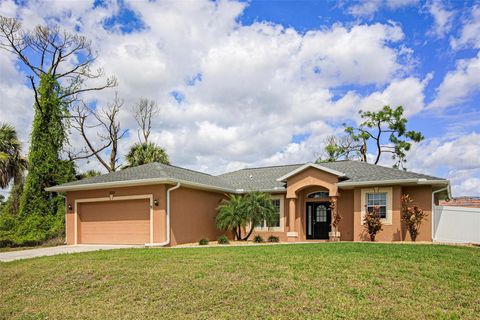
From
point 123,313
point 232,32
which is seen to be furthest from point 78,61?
point 123,313

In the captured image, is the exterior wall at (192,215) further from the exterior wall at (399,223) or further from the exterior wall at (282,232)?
the exterior wall at (399,223)

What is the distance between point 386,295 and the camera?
6828mm

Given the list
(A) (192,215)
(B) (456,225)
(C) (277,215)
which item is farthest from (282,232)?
(B) (456,225)

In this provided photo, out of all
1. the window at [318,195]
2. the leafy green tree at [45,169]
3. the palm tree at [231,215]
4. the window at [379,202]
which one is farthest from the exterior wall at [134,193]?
the window at [379,202]

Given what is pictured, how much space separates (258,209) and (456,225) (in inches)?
331

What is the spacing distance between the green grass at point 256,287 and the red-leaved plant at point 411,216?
530 centimetres

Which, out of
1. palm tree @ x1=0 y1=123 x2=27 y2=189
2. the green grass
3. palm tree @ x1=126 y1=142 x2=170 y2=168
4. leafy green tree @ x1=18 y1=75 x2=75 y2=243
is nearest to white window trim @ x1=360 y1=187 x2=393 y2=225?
the green grass

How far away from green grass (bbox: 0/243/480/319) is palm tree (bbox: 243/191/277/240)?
659 centimetres

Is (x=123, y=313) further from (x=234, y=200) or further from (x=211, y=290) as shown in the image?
(x=234, y=200)

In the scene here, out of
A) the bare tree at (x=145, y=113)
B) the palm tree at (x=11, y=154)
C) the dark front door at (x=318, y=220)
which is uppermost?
the bare tree at (x=145, y=113)

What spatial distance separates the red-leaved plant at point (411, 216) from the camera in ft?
52.8

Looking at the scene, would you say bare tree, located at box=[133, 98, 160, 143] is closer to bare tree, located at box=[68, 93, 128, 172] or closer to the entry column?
bare tree, located at box=[68, 93, 128, 172]

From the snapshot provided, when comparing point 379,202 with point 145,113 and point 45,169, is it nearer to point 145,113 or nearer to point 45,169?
point 45,169

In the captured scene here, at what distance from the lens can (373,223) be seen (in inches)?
644
